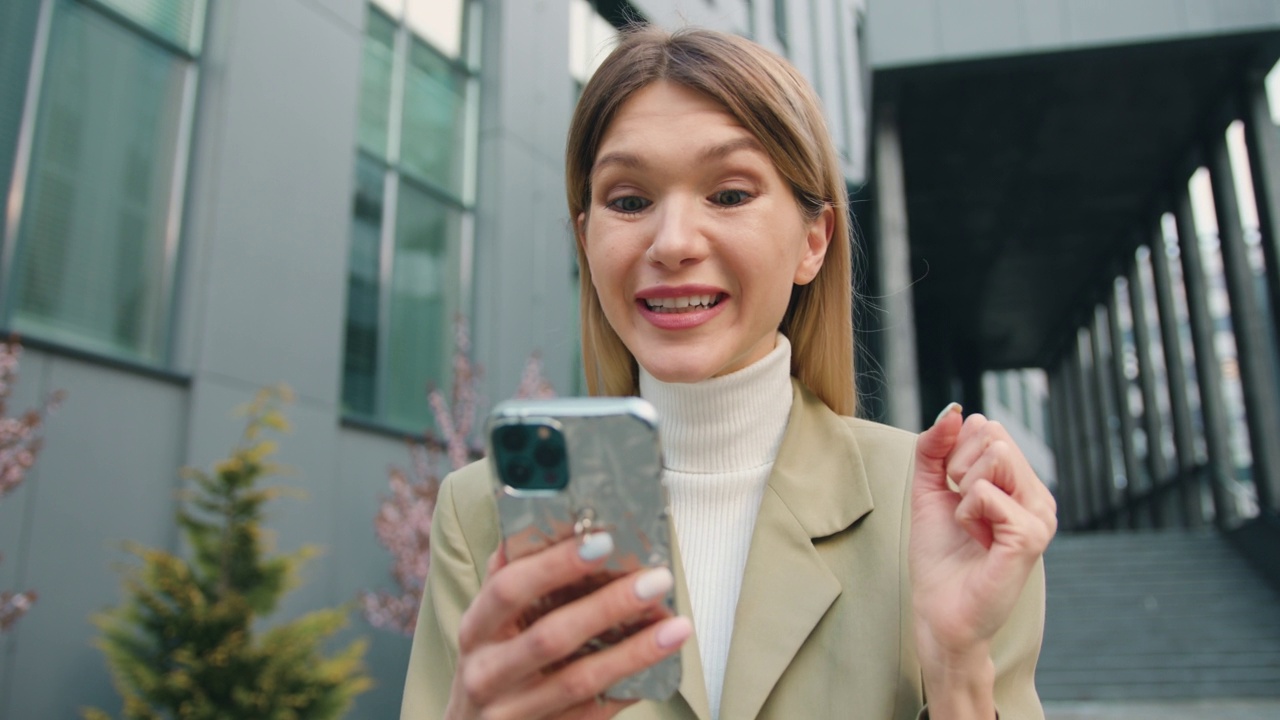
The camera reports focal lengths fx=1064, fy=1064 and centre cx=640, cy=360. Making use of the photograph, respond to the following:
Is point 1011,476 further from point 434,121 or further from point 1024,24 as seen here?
point 1024,24

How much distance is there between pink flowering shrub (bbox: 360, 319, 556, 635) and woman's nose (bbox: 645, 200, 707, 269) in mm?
7284

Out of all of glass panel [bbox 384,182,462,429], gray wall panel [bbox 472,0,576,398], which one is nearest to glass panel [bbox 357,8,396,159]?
glass panel [bbox 384,182,462,429]

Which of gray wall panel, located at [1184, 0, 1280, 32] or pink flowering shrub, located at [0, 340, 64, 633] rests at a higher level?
gray wall panel, located at [1184, 0, 1280, 32]

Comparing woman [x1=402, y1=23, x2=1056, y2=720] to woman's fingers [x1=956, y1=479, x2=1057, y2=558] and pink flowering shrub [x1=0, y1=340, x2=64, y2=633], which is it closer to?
woman's fingers [x1=956, y1=479, x2=1057, y2=558]

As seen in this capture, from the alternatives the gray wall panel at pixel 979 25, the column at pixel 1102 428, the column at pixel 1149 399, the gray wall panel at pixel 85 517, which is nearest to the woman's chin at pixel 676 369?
the gray wall panel at pixel 85 517

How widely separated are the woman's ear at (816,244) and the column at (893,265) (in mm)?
12961

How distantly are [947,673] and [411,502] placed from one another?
8.36m

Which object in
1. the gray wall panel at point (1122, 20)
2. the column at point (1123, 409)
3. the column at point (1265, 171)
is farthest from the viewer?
the column at point (1123, 409)

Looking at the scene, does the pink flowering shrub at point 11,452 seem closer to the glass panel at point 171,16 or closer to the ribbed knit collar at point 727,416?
the glass panel at point 171,16

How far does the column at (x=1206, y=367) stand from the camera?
55.9 ft

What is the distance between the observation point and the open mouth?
1507 mm

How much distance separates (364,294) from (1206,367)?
1372cm

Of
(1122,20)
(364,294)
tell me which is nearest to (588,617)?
(364,294)

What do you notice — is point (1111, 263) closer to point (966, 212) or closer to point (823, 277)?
point (966, 212)
